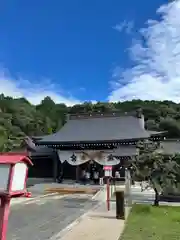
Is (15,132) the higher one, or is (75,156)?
(15,132)

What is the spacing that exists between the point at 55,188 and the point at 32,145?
29.4ft

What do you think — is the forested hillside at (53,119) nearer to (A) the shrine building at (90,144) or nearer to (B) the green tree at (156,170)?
(A) the shrine building at (90,144)

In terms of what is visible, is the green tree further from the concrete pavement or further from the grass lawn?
the concrete pavement

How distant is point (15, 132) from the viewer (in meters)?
65.9

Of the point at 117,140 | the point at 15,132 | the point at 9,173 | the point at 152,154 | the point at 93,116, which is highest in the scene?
the point at 15,132

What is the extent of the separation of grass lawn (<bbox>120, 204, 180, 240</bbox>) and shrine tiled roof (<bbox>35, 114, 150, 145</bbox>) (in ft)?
40.7

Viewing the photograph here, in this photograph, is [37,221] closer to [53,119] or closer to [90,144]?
[90,144]

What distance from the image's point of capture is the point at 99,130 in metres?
28.8

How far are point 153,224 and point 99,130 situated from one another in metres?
19.4

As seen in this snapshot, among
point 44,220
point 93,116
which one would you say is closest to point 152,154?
point 44,220

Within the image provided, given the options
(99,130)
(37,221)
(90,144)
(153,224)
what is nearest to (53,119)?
(99,130)

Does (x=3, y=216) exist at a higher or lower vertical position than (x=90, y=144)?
lower

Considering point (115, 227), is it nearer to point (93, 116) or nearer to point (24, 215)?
point (24, 215)

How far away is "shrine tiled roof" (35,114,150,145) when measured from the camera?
26.0m
